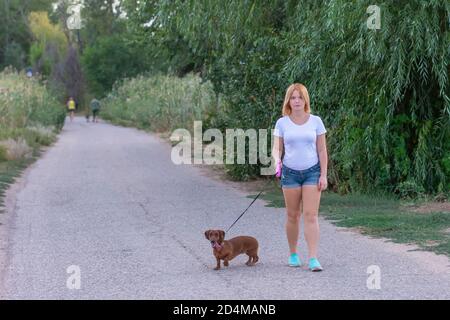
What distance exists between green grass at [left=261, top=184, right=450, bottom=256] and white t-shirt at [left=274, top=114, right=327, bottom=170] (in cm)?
209

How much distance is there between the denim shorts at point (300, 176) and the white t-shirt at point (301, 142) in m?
0.04

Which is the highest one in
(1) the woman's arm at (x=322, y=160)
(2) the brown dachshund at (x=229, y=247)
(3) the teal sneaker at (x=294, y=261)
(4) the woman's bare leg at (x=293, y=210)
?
(1) the woman's arm at (x=322, y=160)

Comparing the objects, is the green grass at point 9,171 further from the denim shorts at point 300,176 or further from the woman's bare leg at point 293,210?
the denim shorts at point 300,176

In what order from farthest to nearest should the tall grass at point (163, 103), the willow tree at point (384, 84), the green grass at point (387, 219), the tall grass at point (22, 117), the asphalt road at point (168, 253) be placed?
the tall grass at point (163, 103)
the tall grass at point (22, 117)
the willow tree at point (384, 84)
the green grass at point (387, 219)
the asphalt road at point (168, 253)

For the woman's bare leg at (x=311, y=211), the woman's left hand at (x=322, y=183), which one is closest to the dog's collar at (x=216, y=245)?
the woman's bare leg at (x=311, y=211)

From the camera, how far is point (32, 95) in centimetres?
3300

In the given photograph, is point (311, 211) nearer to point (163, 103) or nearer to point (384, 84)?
point (384, 84)

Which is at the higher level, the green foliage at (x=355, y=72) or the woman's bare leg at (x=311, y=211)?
A: the green foliage at (x=355, y=72)

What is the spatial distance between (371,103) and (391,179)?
1331mm

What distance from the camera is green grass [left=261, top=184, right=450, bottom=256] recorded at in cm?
948

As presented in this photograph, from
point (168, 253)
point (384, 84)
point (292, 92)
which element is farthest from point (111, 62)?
point (292, 92)

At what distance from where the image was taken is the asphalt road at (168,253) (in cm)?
703

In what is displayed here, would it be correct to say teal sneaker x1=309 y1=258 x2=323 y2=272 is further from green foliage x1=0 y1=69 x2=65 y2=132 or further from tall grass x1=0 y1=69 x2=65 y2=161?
green foliage x1=0 y1=69 x2=65 y2=132
